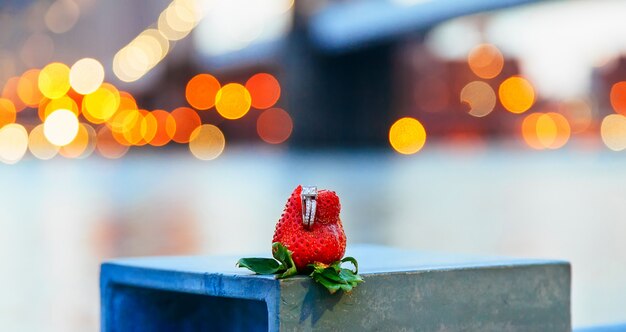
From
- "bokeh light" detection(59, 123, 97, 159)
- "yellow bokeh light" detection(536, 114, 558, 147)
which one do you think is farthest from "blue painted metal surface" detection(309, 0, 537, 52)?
"bokeh light" detection(59, 123, 97, 159)

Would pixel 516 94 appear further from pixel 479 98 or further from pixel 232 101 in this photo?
pixel 232 101

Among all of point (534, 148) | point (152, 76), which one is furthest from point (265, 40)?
point (534, 148)

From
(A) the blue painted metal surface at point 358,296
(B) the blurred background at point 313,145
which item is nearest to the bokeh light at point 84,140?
(B) the blurred background at point 313,145

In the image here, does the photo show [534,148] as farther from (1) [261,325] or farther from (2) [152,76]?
(1) [261,325]

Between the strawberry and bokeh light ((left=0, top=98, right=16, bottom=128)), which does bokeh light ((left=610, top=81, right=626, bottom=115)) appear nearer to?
bokeh light ((left=0, top=98, right=16, bottom=128))

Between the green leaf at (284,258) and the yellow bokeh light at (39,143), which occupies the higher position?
the yellow bokeh light at (39,143)

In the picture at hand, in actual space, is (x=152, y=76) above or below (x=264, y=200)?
above

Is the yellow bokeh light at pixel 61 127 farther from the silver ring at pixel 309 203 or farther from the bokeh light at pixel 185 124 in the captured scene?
the silver ring at pixel 309 203
